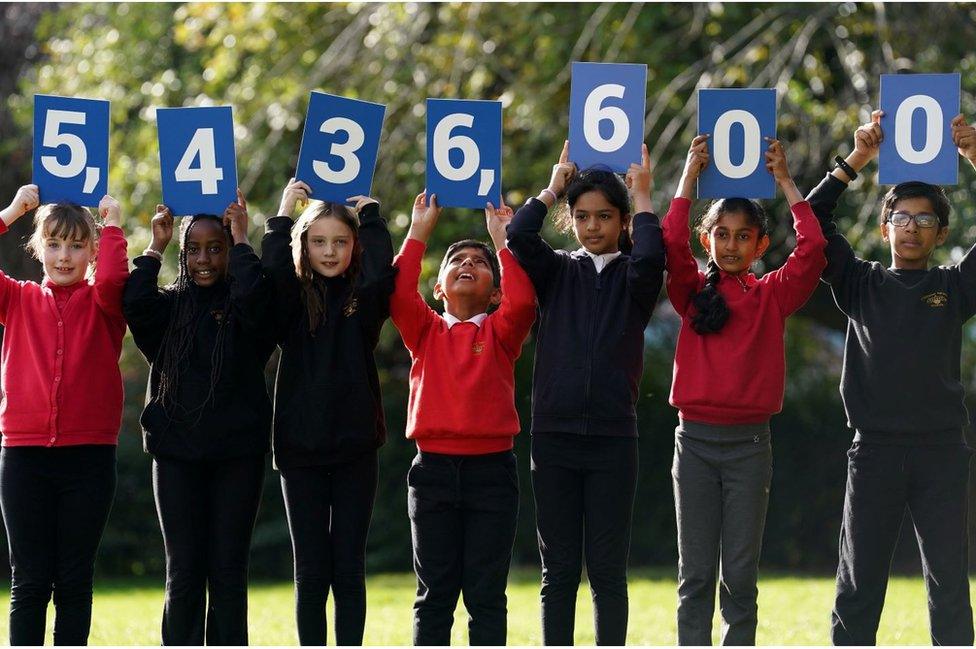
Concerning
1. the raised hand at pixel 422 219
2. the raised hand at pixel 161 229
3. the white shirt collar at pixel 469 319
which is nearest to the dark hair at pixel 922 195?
the white shirt collar at pixel 469 319

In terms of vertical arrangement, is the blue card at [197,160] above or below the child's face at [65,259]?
above

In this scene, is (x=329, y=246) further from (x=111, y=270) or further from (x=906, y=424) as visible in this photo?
(x=906, y=424)

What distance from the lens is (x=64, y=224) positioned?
4887 mm

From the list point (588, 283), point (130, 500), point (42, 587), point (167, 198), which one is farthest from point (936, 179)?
point (130, 500)

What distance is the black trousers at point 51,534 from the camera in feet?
15.1

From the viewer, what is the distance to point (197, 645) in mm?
4660

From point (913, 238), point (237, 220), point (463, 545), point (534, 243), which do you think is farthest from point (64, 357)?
point (913, 238)

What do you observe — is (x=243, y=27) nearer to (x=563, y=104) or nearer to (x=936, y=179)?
(x=563, y=104)

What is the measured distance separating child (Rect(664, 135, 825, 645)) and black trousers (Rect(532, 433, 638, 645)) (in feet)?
0.79

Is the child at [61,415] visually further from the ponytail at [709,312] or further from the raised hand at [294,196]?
the ponytail at [709,312]

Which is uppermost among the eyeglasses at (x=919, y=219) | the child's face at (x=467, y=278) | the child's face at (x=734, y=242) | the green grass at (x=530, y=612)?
the eyeglasses at (x=919, y=219)

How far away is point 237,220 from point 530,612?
4280 millimetres

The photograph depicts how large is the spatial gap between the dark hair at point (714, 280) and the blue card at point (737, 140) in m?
0.05

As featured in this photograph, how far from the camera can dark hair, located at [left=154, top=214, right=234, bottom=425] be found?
15.4 feet
